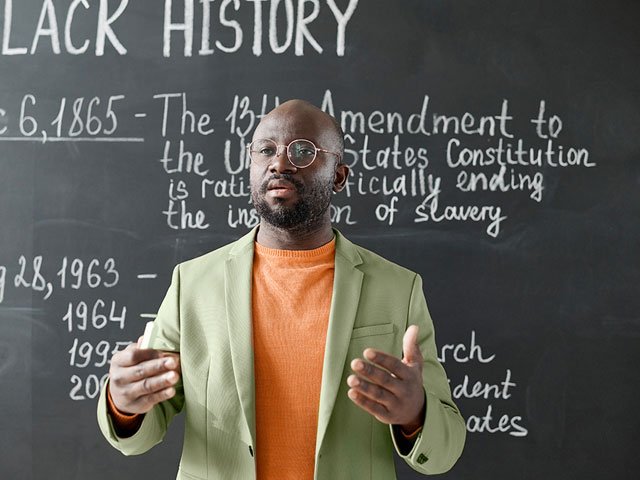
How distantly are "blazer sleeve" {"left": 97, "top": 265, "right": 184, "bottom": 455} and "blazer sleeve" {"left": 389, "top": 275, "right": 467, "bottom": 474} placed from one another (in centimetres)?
51

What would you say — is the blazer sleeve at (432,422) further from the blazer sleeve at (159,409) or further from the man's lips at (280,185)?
the blazer sleeve at (159,409)

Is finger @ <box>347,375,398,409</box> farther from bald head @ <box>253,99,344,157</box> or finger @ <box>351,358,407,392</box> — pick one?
bald head @ <box>253,99,344,157</box>

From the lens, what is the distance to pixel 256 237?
1.45 m

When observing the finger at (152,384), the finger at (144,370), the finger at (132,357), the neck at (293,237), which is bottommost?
the finger at (152,384)

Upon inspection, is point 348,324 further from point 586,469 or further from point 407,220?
point 586,469

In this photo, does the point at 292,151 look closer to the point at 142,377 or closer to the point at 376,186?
the point at 142,377

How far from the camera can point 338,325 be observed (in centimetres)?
127

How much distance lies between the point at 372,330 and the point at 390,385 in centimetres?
30

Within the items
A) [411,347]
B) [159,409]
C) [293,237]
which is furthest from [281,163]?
[159,409]

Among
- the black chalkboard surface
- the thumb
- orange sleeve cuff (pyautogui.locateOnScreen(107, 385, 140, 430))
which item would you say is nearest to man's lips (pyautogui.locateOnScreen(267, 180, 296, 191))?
the thumb

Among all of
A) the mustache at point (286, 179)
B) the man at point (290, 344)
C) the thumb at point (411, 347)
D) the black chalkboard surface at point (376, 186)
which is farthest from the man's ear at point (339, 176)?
the black chalkboard surface at point (376, 186)

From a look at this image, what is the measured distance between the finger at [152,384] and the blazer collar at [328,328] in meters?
0.20

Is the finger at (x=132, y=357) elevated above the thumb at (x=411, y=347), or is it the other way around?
the thumb at (x=411, y=347)

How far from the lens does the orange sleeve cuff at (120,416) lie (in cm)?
118
